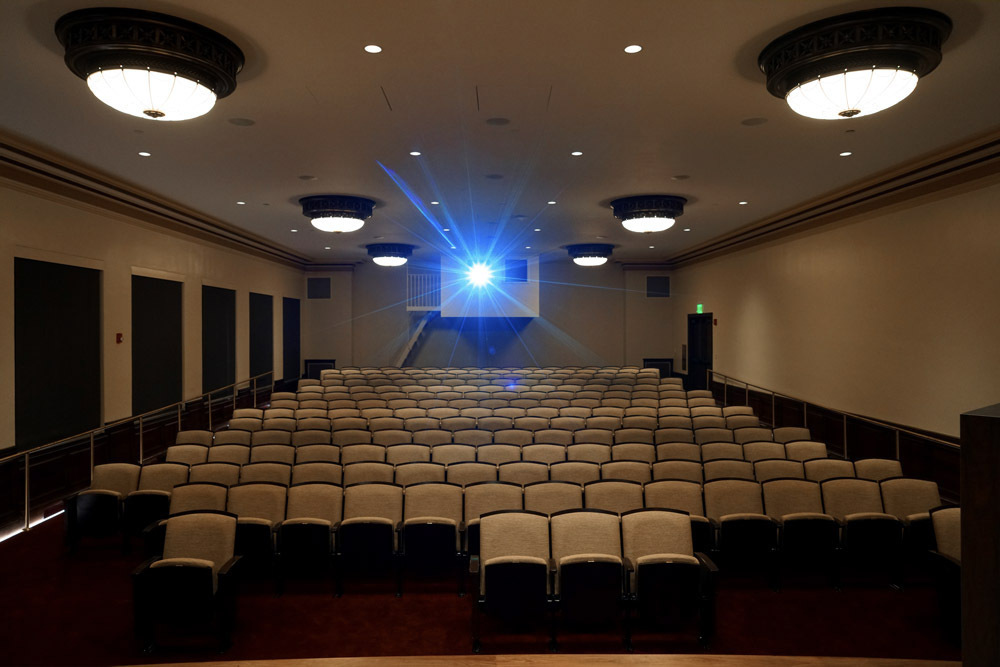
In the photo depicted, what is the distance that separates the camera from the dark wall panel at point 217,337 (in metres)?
15.1

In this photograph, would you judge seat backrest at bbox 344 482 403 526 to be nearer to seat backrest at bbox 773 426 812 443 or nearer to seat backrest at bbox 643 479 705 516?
seat backrest at bbox 643 479 705 516

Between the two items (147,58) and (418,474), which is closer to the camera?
(147,58)

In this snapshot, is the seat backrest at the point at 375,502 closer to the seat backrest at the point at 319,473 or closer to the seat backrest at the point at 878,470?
the seat backrest at the point at 319,473

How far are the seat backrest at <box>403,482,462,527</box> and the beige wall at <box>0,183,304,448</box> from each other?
6028 mm

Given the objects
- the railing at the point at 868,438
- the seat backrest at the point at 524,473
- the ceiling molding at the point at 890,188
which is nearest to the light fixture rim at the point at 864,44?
the ceiling molding at the point at 890,188

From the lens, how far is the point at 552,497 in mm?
6656

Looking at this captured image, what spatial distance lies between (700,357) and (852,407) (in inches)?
368

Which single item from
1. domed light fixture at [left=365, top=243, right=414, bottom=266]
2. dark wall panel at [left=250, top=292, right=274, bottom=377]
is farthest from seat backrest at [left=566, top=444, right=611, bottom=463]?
dark wall panel at [left=250, top=292, right=274, bottom=377]

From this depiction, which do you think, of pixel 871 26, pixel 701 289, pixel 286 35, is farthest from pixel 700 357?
pixel 286 35

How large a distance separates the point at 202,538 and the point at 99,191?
24.7ft

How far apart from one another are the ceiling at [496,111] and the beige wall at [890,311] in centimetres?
118

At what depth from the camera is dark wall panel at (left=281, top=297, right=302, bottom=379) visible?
2105 centimetres

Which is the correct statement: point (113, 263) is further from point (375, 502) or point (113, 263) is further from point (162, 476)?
point (375, 502)

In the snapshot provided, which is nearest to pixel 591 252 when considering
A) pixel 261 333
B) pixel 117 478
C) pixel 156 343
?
pixel 261 333
